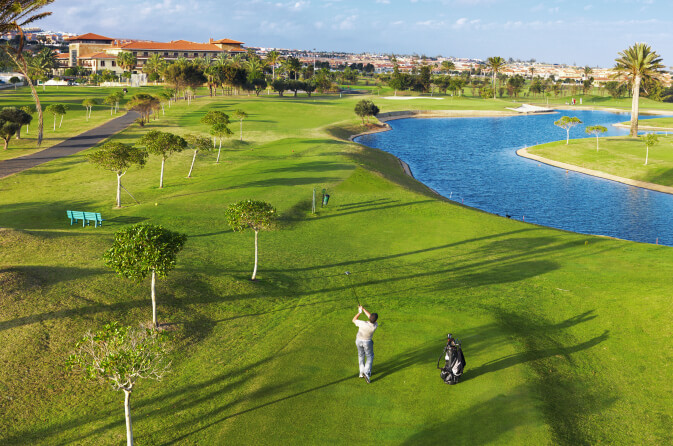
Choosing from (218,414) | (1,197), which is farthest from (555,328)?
(1,197)

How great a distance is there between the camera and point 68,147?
253ft

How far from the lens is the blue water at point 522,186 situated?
58719 millimetres

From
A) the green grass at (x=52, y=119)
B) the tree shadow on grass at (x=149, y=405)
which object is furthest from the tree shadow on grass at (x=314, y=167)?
the tree shadow on grass at (x=149, y=405)

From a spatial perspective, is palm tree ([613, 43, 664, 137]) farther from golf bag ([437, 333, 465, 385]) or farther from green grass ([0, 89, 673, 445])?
golf bag ([437, 333, 465, 385])

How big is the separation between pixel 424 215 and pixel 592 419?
2889 cm

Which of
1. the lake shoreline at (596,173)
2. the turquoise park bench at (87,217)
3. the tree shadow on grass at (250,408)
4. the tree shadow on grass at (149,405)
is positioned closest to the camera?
the tree shadow on grass at (149,405)

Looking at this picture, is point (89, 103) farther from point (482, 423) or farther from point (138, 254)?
point (482, 423)

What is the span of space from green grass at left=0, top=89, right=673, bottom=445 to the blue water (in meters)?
20.4

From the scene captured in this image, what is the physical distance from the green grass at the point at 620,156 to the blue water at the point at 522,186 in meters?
4.40

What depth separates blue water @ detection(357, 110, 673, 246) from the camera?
5872 centimetres

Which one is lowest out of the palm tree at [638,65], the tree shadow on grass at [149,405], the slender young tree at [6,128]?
the tree shadow on grass at [149,405]

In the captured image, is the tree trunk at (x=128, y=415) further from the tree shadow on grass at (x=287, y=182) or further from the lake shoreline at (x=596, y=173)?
the lake shoreline at (x=596, y=173)

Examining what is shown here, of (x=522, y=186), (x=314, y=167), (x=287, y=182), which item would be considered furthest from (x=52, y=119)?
(x=522, y=186)

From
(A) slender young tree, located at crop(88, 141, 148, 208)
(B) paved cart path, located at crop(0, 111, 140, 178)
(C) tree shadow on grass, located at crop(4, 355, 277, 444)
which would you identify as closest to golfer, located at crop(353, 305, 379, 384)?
(C) tree shadow on grass, located at crop(4, 355, 277, 444)
